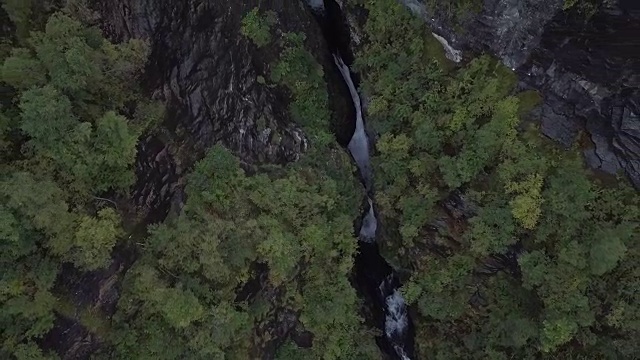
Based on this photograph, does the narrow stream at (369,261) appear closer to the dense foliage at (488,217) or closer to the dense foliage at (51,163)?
the dense foliage at (488,217)

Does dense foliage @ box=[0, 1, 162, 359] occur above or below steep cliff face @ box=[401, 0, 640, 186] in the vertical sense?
below

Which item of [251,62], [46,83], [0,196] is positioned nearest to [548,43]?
[251,62]

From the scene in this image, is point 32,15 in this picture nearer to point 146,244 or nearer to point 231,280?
point 146,244

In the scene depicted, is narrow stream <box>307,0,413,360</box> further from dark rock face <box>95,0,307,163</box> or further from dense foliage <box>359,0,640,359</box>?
dark rock face <box>95,0,307,163</box>

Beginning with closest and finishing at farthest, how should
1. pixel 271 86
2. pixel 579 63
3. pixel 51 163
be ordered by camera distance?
1. pixel 51 163
2. pixel 579 63
3. pixel 271 86

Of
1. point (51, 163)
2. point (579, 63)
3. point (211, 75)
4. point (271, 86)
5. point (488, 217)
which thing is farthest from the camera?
point (271, 86)

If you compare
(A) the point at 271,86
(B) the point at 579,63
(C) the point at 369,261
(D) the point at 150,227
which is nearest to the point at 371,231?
(C) the point at 369,261

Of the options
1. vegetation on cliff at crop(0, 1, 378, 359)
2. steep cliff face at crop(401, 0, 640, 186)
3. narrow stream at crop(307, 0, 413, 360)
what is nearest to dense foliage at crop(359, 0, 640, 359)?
steep cliff face at crop(401, 0, 640, 186)

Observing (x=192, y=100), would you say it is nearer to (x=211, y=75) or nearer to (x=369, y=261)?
(x=211, y=75)
